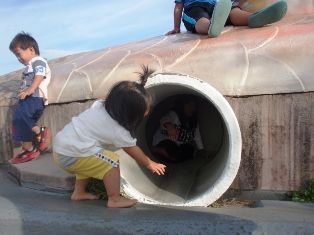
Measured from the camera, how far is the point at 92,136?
222cm

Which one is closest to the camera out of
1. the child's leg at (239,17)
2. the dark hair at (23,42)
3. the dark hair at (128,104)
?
the dark hair at (128,104)

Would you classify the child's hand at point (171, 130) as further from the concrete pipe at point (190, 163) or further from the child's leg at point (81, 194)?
the child's leg at point (81, 194)

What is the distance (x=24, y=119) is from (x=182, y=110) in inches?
73.1

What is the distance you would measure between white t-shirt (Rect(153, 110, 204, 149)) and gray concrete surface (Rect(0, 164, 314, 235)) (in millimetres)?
1624

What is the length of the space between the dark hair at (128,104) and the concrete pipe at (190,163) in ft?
1.16

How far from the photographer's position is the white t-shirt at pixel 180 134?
3.96m

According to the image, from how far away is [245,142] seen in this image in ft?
9.08

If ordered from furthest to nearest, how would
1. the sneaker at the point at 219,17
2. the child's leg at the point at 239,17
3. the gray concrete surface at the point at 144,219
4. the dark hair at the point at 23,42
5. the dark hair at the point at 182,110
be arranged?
the dark hair at the point at 182,110 < the child's leg at the point at 239,17 < the dark hair at the point at 23,42 < the sneaker at the point at 219,17 < the gray concrete surface at the point at 144,219

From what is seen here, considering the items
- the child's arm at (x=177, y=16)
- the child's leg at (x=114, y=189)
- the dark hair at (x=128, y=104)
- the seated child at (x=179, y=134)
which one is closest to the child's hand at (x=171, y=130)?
the seated child at (x=179, y=134)

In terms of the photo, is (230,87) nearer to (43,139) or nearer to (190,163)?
(190,163)

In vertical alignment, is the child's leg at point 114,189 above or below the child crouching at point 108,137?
below

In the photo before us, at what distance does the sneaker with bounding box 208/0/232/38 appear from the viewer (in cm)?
301

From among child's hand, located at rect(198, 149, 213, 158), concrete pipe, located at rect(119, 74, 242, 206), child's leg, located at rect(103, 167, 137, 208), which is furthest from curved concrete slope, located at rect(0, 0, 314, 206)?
child's hand, located at rect(198, 149, 213, 158)

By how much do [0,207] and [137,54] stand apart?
192 cm
